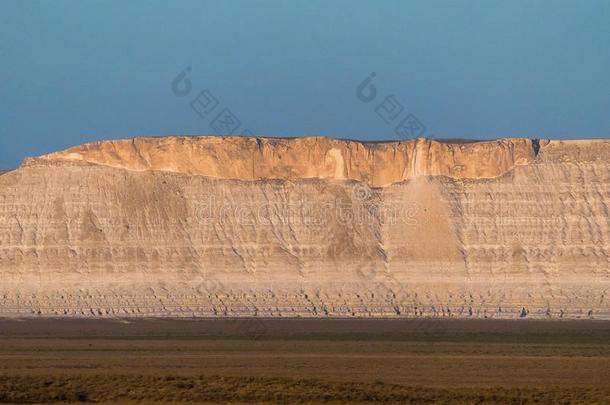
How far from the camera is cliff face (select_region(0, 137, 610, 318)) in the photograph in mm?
65312

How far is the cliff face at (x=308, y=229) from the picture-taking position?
214 ft

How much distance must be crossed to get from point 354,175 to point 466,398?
4137 cm

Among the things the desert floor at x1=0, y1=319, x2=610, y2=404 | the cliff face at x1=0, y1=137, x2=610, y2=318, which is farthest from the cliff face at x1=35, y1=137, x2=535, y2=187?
the desert floor at x1=0, y1=319, x2=610, y2=404

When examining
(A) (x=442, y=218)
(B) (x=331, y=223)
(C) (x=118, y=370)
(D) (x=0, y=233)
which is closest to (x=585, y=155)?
(A) (x=442, y=218)

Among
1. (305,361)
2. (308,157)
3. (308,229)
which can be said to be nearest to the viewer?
(305,361)

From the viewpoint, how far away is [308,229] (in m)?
69.2

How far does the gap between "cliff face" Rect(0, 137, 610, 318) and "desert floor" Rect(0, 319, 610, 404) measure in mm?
4072

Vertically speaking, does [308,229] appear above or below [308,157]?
below

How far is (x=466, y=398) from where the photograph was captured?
3098 centimetres

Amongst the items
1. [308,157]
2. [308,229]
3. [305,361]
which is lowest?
[305,361]

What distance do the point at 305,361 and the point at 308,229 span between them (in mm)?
28078

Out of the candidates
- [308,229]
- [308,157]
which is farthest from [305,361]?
[308,157]

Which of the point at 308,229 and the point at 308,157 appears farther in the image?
the point at 308,157

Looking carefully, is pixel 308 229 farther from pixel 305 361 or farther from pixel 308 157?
pixel 305 361
